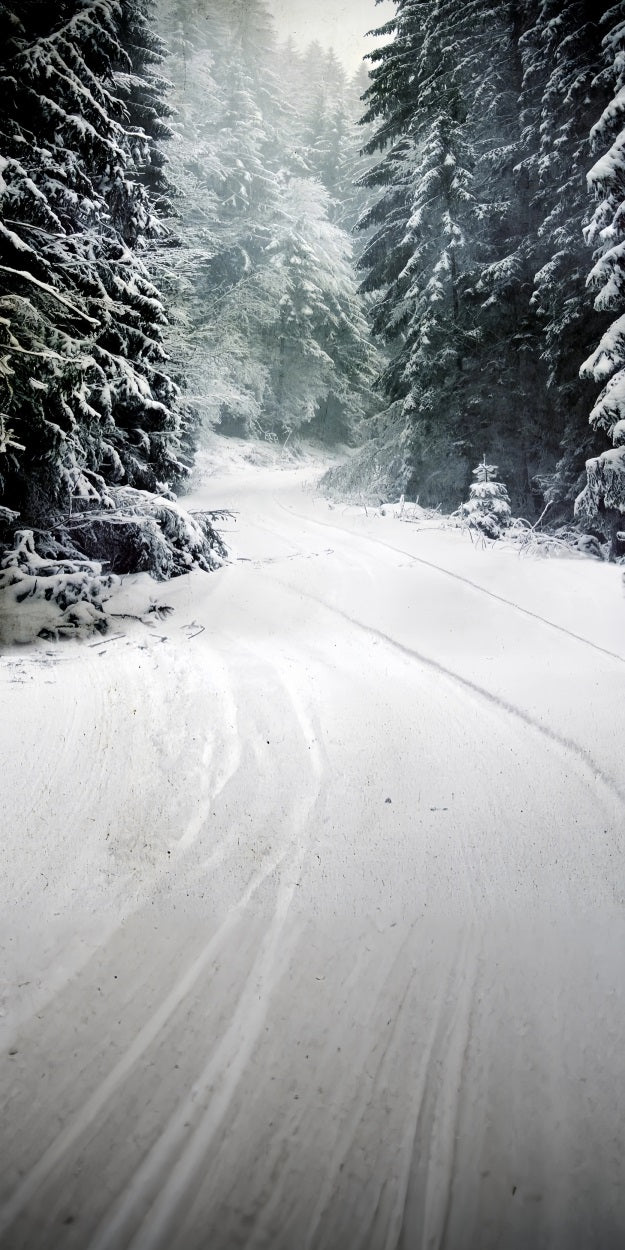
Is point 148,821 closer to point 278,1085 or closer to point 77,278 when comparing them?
point 278,1085

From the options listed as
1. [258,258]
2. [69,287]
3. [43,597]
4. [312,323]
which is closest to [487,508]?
[69,287]

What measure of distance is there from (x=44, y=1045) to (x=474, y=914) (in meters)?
1.47

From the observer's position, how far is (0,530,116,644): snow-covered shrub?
15.4 ft

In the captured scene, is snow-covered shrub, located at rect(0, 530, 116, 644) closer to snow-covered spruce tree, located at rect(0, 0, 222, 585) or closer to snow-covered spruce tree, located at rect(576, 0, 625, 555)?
snow-covered spruce tree, located at rect(0, 0, 222, 585)

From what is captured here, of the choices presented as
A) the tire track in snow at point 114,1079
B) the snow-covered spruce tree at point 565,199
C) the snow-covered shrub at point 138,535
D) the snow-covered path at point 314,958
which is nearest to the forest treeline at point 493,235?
the snow-covered spruce tree at point 565,199

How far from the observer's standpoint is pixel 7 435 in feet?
14.3

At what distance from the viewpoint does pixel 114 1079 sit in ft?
4.57

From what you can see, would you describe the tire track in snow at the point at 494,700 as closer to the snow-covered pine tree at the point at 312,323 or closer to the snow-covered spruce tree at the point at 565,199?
the snow-covered spruce tree at the point at 565,199

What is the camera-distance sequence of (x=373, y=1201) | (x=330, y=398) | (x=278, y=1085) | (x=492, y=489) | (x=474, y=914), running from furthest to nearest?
(x=330, y=398) < (x=492, y=489) < (x=474, y=914) < (x=278, y=1085) < (x=373, y=1201)

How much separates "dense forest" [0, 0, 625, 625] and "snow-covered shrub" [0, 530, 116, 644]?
7 centimetres

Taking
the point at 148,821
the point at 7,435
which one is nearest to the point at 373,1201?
the point at 148,821

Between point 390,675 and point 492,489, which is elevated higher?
point 492,489

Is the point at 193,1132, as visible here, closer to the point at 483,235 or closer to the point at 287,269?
the point at 483,235

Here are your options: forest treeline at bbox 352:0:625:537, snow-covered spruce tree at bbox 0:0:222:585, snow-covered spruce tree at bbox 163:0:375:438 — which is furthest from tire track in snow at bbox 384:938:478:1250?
snow-covered spruce tree at bbox 163:0:375:438
